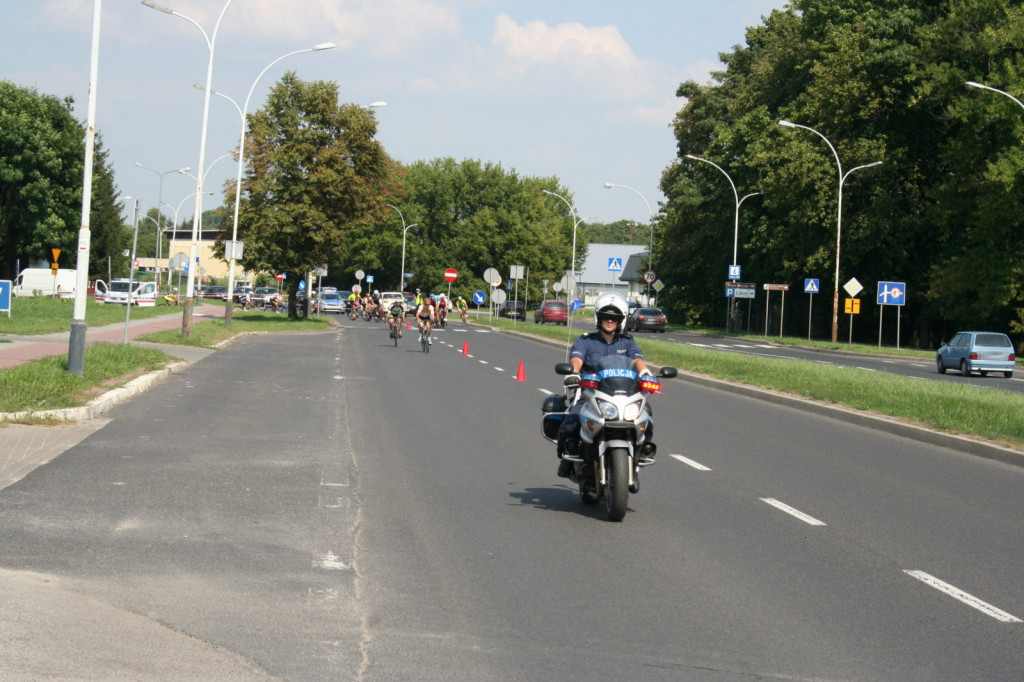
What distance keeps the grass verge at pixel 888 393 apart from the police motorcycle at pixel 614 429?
23.1ft

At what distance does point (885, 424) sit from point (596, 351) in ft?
28.1

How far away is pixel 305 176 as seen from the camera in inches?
2046

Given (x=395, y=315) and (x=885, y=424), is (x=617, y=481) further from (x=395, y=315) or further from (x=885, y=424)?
(x=395, y=315)

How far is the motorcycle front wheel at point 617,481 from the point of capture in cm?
850

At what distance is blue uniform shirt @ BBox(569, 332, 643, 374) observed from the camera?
927 cm

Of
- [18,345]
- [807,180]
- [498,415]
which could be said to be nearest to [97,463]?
[498,415]

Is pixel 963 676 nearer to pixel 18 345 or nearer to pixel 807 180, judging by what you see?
pixel 18 345

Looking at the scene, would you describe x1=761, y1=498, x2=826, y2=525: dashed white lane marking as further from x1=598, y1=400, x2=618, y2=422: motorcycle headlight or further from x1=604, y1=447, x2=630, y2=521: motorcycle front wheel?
x1=598, y1=400, x2=618, y2=422: motorcycle headlight

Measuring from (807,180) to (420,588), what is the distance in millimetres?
52156

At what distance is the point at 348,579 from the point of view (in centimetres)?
670

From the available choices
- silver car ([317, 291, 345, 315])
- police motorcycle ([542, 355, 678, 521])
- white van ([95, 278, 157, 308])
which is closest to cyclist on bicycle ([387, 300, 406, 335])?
police motorcycle ([542, 355, 678, 521])

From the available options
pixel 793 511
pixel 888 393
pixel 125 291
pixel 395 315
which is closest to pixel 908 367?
pixel 395 315

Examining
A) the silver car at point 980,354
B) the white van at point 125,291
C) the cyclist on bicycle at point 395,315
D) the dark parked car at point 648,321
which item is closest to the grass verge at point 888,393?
the silver car at point 980,354

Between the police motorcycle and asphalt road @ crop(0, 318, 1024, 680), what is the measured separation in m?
0.32
